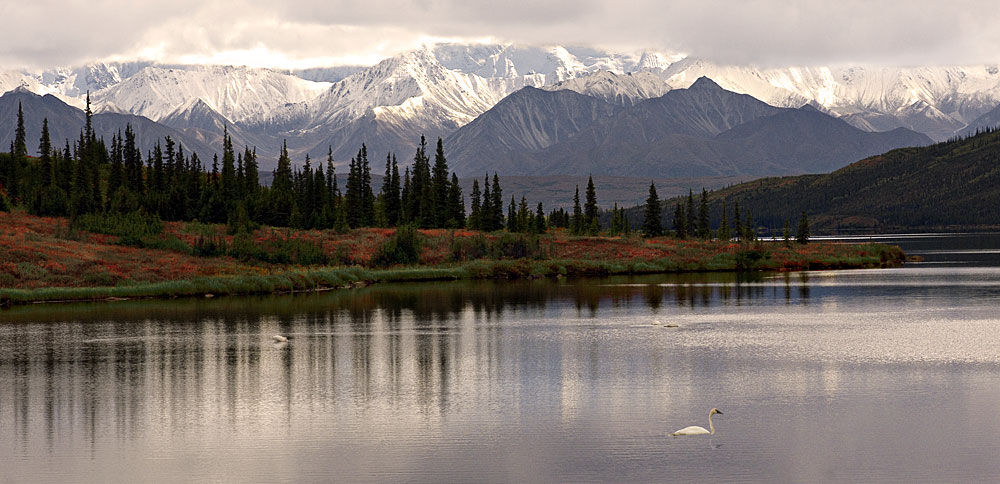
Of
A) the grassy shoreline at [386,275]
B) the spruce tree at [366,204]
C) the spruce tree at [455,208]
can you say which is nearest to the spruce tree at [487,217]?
the spruce tree at [455,208]

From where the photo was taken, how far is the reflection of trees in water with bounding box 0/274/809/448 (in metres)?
42.5

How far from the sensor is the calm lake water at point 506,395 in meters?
32.8

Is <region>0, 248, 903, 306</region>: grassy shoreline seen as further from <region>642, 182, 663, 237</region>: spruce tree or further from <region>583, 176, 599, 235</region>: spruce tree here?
<region>583, 176, 599, 235</region>: spruce tree

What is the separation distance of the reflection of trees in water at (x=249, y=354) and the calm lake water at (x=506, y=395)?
0.22 metres

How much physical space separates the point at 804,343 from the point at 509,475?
32.3 m

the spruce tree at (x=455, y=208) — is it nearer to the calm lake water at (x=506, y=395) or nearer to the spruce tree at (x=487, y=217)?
the spruce tree at (x=487, y=217)

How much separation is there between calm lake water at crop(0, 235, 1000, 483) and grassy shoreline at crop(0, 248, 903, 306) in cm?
1619

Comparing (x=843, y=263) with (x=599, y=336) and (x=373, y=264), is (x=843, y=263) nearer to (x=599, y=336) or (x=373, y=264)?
(x=373, y=264)

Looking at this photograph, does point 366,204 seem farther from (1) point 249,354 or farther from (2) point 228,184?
(1) point 249,354

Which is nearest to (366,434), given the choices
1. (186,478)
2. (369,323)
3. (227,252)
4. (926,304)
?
(186,478)

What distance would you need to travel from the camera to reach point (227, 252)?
123 meters

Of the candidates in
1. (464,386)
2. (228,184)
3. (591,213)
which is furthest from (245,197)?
(464,386)

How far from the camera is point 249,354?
58.0m

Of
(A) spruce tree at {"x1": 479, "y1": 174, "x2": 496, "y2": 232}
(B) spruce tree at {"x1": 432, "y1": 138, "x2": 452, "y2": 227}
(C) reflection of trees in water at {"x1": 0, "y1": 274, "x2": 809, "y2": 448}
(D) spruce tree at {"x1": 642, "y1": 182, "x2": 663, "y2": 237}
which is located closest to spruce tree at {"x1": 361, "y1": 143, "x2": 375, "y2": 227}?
(B) spruce tree at {"x1": 432, "y1": 138, "x2": 452, "y2": 227}
